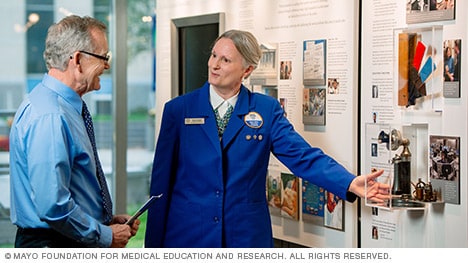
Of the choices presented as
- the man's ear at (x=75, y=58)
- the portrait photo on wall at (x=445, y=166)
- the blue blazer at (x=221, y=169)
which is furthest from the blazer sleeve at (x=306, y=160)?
the man's ear at (x=75, y=58)

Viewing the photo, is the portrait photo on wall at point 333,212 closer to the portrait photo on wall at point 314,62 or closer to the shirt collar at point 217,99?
the portrait photo on wall at point 314,62

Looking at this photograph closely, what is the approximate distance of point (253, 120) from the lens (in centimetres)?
396

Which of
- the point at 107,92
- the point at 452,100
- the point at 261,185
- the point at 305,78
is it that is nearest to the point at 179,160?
the point at 261,185

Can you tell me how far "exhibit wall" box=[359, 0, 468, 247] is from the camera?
3713 mm

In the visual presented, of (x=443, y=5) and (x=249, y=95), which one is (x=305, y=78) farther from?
(x=443, y=5)

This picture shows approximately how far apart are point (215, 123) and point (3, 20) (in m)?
5.10

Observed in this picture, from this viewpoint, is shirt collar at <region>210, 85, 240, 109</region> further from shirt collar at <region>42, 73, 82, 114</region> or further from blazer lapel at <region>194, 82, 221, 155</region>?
shirt collar at <region>42, 73, 82, 114</region>

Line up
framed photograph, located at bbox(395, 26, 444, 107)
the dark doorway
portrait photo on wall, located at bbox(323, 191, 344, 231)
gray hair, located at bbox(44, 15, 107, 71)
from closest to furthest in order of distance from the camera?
gray hair, located at bbox(44, 15, 107, 71)
framed photograph, located at bbox(395, 26, 444, 107)
portrait photo on wall, located at bbox(323, 191, 344, 231)
the dark doorway

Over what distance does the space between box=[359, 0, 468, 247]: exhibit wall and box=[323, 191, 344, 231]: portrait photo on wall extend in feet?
0.71

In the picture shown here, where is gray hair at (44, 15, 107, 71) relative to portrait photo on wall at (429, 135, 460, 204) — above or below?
above

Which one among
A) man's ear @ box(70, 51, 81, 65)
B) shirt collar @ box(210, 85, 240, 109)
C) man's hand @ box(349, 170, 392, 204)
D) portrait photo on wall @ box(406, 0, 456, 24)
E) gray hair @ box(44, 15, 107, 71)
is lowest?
man's hand @ box(349, 170, 392, 204)

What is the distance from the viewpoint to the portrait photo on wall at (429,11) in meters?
3.71

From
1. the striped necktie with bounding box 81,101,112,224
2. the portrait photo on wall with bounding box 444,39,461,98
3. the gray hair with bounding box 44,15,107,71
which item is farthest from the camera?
the portrait photo on wall with bounding box 444,39,461,98

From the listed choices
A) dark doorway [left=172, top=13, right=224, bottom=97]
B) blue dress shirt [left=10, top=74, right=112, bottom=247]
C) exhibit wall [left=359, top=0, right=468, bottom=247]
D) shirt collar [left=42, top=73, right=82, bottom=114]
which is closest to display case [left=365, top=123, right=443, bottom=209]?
exhibit wall [left=359, top=0, right=468, bottom=247]
